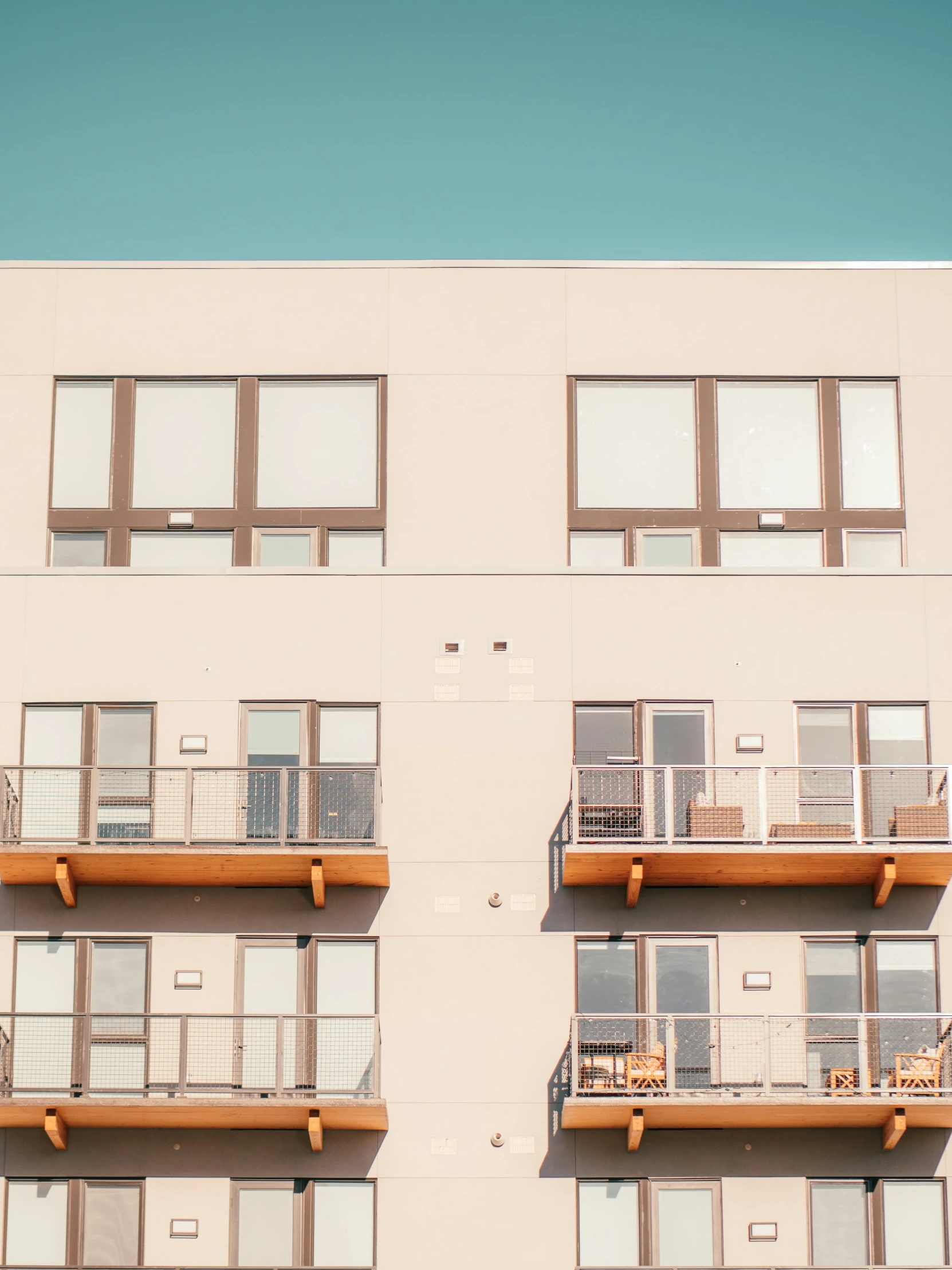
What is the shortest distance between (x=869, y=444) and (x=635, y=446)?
3.28m

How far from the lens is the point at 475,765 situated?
789 inches

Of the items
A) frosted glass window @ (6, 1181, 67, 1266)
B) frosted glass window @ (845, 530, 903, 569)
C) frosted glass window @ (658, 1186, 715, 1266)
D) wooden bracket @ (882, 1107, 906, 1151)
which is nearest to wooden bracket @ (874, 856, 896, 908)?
wooden bracket @ (882, 1107, 906, 1151)

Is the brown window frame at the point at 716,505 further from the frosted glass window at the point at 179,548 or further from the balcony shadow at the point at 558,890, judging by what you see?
the frosted glass window at the point at 179,548

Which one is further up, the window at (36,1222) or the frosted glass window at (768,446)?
the frosted glass window at (768,446)

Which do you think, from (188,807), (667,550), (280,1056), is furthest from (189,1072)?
(667,550)

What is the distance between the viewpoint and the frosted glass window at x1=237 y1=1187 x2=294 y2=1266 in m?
19.0

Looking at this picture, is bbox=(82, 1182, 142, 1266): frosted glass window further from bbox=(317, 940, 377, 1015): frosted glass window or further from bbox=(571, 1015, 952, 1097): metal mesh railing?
bbox=(571, 1015, 952, 1097): metal mesh railing

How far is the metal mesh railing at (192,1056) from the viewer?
18.6 meters

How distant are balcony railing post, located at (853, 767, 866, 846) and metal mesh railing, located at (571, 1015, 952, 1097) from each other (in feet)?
6.90

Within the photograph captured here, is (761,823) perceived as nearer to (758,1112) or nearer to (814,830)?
(814,830)

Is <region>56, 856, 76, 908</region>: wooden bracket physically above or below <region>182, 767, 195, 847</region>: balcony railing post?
below

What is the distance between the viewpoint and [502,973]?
1955 cm

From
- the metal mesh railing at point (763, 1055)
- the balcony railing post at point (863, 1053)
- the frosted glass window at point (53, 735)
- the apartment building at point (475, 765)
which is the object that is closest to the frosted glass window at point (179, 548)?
the apartment building at point (475, 765)

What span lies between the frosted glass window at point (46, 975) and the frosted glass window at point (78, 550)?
205 inches
